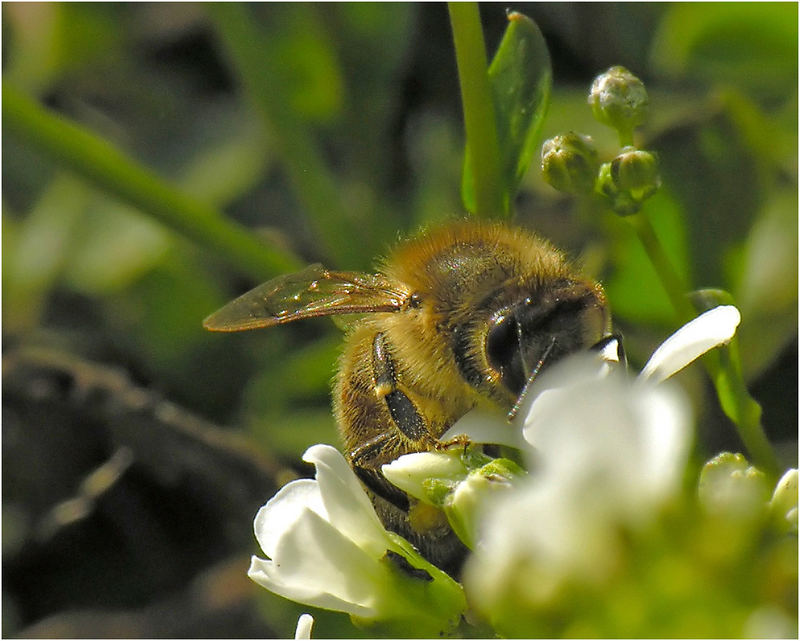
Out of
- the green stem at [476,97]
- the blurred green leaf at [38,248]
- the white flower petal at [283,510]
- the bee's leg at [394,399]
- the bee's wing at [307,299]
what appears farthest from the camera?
the blurred green leaf at [38,248]

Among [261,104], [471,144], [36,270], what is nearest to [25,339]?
[36,270]

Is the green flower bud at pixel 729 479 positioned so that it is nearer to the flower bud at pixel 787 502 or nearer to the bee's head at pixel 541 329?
the flower bud at pixel 787 502

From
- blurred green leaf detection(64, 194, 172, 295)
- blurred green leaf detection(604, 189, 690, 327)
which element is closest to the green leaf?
blurred green leaf detection(604, 189, 690, 327)

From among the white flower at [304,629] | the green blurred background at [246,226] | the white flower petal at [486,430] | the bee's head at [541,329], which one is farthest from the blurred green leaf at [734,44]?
the white flower at [304,629]

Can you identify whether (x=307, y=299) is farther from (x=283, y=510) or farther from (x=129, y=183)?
(x=129, y=183)

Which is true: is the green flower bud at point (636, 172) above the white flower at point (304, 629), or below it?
above

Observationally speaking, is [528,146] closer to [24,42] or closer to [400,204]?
[400,204]

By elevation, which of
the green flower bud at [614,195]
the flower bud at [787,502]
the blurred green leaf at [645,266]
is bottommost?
the blurred green leaf at [645,266]
